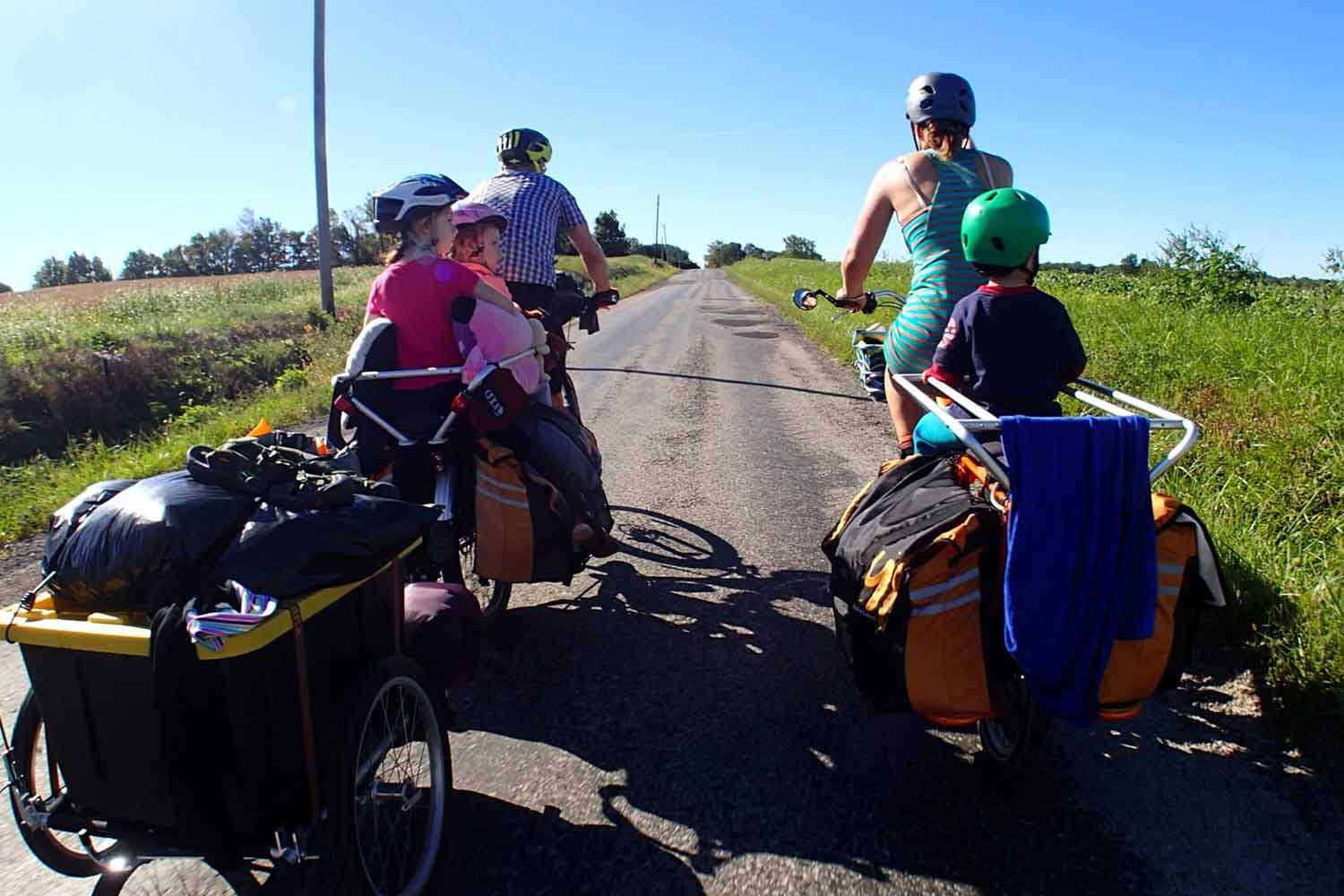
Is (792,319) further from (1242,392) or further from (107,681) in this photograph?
(107,681)

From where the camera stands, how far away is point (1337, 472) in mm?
4105

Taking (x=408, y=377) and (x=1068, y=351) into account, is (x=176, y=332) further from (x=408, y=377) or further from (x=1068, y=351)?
(x=1068, y=351)

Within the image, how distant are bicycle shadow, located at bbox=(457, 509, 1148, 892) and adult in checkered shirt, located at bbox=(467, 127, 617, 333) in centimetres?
166

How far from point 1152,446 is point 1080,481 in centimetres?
363

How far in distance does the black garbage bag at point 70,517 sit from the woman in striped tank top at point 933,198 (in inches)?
106

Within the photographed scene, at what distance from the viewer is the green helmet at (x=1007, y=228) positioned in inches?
102

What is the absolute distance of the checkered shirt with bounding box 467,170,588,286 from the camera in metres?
4.22

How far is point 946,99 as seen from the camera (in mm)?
3182

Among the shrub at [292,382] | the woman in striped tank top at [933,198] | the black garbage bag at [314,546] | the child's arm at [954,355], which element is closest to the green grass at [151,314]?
the shrub at [292,382]

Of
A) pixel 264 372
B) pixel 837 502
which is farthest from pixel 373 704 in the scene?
pixel 264 372

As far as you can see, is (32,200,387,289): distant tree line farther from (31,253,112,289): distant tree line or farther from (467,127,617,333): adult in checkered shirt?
(467,127,617,333): adult in checkered shirt

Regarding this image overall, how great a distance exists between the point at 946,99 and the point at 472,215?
82.3 inches

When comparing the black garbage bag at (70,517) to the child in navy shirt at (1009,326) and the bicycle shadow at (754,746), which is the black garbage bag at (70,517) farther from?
the child in navy shirt at (1009,326)

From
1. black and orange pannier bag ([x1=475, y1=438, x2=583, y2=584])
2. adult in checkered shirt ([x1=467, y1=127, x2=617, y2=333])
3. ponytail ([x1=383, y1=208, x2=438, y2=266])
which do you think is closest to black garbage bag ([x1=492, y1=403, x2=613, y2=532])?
black and orange pannier bag ([x1=475, y1=438, x2=583, y2=584])
